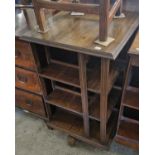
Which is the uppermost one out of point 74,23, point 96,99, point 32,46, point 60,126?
point 74,23

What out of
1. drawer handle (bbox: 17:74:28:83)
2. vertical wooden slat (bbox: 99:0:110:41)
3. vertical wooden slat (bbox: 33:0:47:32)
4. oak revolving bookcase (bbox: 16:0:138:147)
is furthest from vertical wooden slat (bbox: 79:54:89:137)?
drawer handle (bbox: 17:74:28:83)

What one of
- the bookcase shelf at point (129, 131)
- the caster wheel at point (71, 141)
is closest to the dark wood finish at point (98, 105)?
the bookcase shelf at point (129, 131)

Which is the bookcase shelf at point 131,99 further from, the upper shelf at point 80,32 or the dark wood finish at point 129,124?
the upper shelf at point 80,32

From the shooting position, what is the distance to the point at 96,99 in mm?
1267

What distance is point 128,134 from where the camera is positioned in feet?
3.94

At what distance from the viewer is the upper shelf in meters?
0.86

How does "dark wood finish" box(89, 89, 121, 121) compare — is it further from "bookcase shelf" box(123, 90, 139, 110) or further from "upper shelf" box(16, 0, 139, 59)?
"upper shelf" box(16, 0, 139, 59)

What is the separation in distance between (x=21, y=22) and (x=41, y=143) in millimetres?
890

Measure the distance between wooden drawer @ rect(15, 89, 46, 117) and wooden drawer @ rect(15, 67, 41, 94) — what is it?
68mm

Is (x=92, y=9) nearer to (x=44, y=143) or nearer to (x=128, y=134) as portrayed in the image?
(x=128, y=134)

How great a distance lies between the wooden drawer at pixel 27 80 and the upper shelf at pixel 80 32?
28 centimetres

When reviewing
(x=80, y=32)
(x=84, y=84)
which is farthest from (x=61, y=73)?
(x=80, y=32)
